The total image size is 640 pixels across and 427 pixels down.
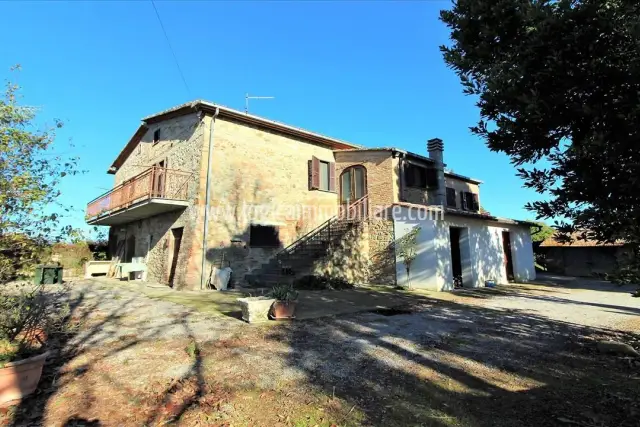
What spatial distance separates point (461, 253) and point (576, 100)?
37.4 feet

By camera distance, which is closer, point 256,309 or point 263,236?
point 256,309

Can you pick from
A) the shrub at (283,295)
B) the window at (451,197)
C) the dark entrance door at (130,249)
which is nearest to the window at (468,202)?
the window at (451,197)

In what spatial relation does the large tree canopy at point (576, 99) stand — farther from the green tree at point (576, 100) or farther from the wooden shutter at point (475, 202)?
the wooden shutter at point (475, 202)

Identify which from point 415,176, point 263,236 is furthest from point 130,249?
point 415,176

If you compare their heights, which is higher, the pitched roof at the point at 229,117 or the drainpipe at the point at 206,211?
the pitched roof at the point at 229,117

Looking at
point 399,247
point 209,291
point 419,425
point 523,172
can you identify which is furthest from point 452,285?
point 419,425

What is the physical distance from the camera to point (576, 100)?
3.33 meters

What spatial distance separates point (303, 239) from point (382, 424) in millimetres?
12176

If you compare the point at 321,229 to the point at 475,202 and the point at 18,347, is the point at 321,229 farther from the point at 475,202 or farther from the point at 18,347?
the point at 18,347

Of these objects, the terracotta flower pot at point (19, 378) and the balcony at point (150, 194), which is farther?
the balcony at point (150, 194)

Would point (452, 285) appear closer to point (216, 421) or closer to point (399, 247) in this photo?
point (399, 247)

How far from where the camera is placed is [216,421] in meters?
2.86

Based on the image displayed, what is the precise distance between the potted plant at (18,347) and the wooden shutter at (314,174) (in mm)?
11720

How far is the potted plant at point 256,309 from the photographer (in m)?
6.43
